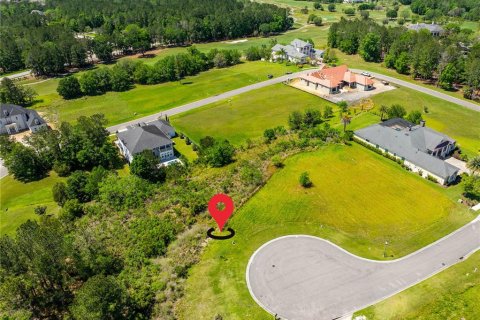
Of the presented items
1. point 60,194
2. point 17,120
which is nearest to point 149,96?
point 17,120

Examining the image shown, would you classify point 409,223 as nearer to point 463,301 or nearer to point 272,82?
point 463,301

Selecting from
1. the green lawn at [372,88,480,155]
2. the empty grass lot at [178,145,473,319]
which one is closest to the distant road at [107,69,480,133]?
the green lawn at [372,88,480,155]

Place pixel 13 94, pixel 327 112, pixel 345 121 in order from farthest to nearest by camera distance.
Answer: pixel 13 94, pixel 327 112, pixel 345 121

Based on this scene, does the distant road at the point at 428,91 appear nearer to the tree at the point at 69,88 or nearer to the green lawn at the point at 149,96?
the green lawn at the point at 149,96

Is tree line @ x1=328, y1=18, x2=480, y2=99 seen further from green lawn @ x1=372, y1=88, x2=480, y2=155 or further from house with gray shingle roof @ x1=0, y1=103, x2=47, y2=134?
house with gray shingle roof @ x1=0, y1=103, x2=47, y2=134

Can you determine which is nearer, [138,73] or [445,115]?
[445,115]

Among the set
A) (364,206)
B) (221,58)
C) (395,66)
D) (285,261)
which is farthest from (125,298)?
(395,66)

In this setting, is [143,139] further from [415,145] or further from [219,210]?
[415,145]
